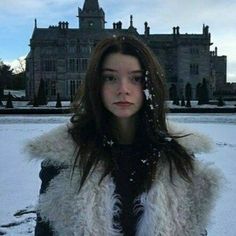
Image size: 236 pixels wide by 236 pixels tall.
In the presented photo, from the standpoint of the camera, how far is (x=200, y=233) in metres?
1.51

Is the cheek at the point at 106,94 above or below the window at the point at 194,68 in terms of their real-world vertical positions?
below

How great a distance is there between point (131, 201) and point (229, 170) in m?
5.73

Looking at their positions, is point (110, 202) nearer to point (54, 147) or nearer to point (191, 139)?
point (54, 147)

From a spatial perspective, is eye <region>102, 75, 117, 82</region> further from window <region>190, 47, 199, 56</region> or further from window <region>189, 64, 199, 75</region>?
window <region>190, 47, 199, 56</region>

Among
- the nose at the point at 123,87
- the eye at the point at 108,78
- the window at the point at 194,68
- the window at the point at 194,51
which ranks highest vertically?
the window at the point at 194,51

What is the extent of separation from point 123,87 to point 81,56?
167 feet

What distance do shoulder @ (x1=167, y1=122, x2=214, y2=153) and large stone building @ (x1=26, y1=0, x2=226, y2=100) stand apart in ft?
159

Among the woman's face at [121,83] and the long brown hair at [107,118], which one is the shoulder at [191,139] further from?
the woman's face at [121,83]

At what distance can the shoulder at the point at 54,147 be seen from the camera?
1497 millimetres

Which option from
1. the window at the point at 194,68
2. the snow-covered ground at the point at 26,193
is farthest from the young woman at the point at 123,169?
the window at the point at 194,68

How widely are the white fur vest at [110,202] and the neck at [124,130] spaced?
154 mm

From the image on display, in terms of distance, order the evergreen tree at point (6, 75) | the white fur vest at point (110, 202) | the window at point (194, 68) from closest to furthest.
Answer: the white fur vest at point (110, 202) < the window at point (194, 68) < the evergreen tree at point (6, 75)

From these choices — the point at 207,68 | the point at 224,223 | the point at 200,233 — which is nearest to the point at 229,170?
the point at 224,223

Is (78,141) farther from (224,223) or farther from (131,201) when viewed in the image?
(224,223)
